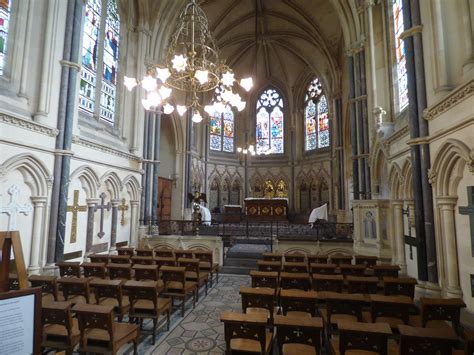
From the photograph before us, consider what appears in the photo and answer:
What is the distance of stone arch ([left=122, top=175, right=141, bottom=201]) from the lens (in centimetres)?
1198

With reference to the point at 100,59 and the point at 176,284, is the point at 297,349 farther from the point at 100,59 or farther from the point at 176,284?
the point at 100,59

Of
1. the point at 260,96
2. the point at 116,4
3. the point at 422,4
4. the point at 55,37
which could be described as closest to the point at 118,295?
the point at 55,37

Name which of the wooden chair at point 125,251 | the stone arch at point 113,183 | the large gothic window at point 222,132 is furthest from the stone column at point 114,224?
the large gothic window at point 222,132

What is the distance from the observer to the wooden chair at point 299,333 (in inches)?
123

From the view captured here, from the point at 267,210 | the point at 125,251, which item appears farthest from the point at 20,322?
the point at 267,210

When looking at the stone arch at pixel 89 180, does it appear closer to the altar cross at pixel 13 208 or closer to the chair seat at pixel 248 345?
the altar cross at pixel 13 208

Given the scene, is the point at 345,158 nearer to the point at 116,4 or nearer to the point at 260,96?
the point at 260,96

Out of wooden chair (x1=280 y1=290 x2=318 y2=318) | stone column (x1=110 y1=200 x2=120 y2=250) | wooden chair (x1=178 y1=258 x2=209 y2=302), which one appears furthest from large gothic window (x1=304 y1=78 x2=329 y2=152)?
wooden chair (x1=280 y1=290 x2=318 y2=318)

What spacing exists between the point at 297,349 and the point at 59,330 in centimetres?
321

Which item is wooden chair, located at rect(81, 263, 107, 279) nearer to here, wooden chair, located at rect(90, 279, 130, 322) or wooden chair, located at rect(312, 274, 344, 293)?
wooden chair, located at rect(90, 279, 130, 322)

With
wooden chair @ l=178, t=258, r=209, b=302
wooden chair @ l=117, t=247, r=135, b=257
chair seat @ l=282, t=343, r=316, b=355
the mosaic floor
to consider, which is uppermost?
wooden chair @ l=117, t=247, r=135, b=257

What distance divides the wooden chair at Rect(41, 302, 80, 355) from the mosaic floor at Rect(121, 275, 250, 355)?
0.82m

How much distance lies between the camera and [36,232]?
7.41 meters

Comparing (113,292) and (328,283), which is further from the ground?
(328,283)
